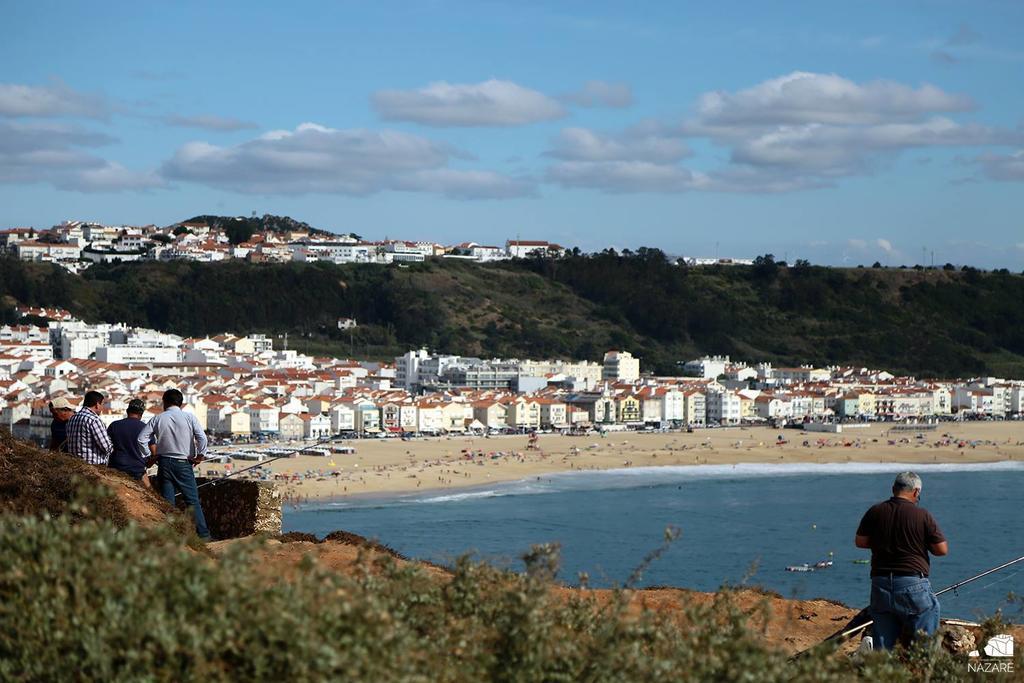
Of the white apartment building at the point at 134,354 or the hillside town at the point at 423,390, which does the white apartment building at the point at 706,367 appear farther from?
the white apartment building at the point at 134,354

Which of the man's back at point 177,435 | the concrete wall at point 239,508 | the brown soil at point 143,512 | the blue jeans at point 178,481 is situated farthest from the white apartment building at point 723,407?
the man's back at point 177,435

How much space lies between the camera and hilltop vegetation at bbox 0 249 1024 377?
303ft

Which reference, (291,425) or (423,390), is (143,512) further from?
(423,390)

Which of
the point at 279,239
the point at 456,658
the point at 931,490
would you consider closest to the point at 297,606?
the point at 456,658

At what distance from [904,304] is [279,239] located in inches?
2092

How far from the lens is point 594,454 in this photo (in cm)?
5184

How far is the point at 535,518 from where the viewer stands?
3281 cm

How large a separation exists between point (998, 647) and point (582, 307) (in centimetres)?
9658

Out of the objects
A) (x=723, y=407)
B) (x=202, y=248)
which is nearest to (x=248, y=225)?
(x=202, y=248)

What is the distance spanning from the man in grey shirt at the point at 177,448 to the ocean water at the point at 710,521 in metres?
9.64

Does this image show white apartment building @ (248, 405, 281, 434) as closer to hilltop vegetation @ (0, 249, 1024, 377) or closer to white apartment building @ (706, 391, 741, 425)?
white apartment building @ (706, 391, 741, 425)

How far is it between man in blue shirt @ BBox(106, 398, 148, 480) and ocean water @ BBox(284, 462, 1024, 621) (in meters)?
9.69

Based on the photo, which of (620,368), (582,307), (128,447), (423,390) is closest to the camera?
(128,447)

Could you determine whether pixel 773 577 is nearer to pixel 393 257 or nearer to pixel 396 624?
pixel 396 624
